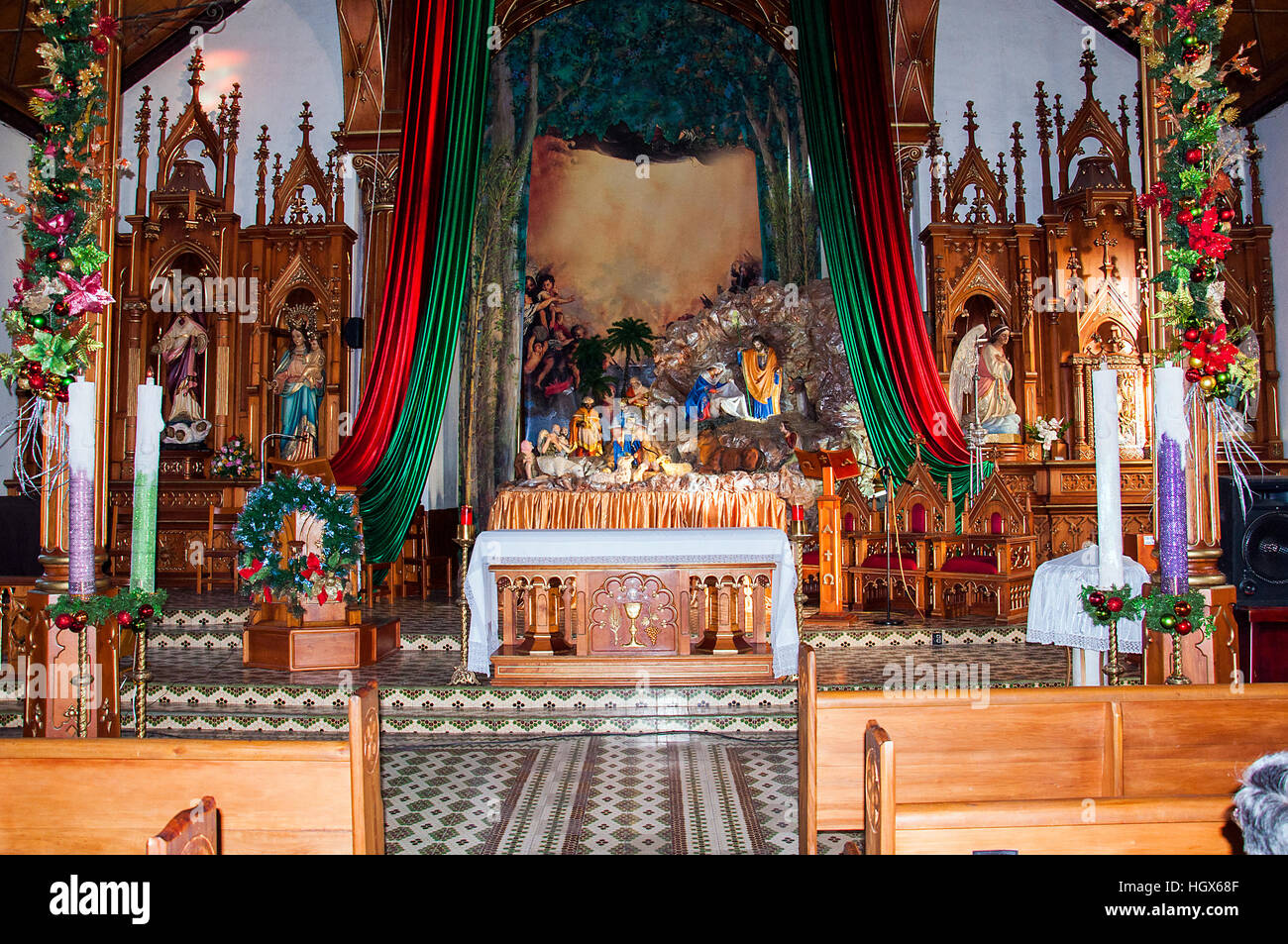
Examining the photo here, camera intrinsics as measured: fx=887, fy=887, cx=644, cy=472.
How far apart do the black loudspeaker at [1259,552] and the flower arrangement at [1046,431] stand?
16.7ft

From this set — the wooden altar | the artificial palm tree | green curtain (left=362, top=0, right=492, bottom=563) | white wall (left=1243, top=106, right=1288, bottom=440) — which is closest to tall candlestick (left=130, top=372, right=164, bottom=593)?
green curtain (left=362, top=0, right=492, bottom=563)

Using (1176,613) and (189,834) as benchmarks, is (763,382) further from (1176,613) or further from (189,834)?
(189,834)

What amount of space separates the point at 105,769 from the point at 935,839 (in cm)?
211

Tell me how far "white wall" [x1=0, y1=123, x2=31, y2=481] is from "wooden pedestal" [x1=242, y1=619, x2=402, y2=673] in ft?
18.2

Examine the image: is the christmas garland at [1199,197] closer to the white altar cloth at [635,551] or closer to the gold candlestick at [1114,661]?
the gold candlestick at [1114,661]

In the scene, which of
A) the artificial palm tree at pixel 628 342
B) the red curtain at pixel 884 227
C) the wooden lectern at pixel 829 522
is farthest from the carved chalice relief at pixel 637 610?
the artificial palm tree at pixel 628 342

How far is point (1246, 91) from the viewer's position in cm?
1021

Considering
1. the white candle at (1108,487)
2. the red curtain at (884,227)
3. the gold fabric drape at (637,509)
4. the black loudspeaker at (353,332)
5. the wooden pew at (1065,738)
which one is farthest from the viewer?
the black loudspeaker at (353,332)

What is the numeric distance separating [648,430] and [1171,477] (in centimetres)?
795

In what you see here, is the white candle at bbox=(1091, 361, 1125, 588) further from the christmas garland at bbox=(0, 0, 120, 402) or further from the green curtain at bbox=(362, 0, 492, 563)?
the christmas garland at bbox=(0, 0, 120, 402)

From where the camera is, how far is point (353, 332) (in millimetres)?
10594

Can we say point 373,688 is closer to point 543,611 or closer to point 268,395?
point 543,611

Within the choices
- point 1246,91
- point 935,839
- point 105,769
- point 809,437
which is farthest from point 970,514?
point 105,769

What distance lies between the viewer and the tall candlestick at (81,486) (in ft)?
13.9
